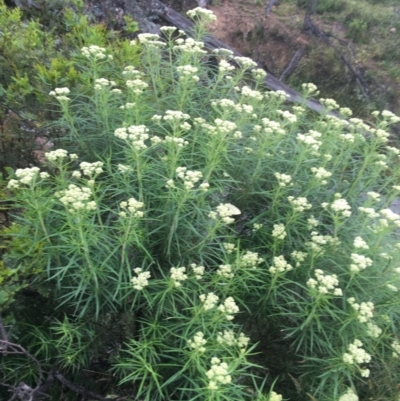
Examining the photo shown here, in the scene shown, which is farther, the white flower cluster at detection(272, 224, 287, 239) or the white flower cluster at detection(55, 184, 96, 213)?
the white flower cluster at detection(272, 224, 287, 239)

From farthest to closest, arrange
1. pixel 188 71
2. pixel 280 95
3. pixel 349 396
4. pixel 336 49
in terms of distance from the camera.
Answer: pixel 336 49, pixel 280 95, pixel 188 71, pixel 349 396

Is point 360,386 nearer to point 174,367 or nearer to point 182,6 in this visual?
point 174,367

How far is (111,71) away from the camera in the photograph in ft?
11.2

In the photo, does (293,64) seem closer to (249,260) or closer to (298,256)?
(298,256)

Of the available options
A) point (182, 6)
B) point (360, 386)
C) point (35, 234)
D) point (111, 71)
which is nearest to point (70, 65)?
point (111, 71)

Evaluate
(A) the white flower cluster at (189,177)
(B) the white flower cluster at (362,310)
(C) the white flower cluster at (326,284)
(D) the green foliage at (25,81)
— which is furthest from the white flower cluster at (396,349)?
(D) the green foliage at (25,81)

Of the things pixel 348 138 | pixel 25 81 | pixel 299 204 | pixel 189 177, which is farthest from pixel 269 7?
pixel 189 177

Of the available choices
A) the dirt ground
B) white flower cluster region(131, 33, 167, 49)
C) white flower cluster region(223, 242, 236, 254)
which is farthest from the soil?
white flower cluster region(223, 242, 236, 254)

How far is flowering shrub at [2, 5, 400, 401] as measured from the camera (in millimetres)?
2334

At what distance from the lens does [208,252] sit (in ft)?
8.90

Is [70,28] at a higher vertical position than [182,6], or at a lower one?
higher

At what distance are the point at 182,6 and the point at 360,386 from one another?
9.01m

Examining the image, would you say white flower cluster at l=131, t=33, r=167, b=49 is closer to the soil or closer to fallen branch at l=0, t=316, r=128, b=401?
fallen branch at l=0, t=316, r=128, b=401

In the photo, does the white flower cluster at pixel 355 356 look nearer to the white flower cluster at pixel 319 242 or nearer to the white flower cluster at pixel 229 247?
the white flower cluster at pixel 319 242
